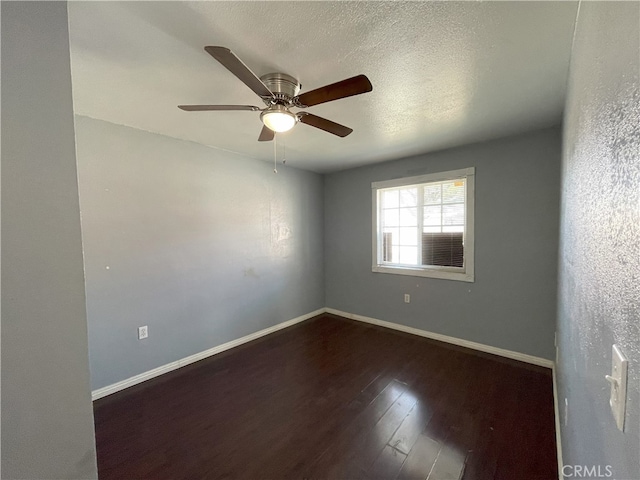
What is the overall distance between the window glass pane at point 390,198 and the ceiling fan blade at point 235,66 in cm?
267

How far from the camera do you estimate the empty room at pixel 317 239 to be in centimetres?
69

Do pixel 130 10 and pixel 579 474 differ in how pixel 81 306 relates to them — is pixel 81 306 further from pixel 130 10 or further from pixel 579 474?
pixel 579 474

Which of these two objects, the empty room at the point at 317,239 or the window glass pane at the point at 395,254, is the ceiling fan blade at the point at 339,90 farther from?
the window glass pane at the point at 395,254

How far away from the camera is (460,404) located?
208cm

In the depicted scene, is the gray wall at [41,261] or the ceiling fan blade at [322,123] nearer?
the gray wall at [41,261]

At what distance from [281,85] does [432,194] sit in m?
2.47

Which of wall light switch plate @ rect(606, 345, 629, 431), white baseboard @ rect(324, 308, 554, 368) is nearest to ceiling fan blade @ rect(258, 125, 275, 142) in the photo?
wall light switch plate @ rect(606, 345, 629, 431)

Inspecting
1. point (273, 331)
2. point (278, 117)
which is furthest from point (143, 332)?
point (278, 117)

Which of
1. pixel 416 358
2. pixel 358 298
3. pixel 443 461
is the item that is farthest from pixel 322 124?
pixel 358 298

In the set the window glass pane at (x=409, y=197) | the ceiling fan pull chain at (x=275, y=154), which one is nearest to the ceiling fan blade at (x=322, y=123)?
the ceiling fan pull chain at (x=275, y=154)

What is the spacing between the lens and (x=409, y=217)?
12.0 feet

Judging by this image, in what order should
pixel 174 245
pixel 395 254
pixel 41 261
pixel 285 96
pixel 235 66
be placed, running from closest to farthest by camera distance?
pixel 41 261 → pixel 235 66 → pixel 285 96 → pixel 174 245 → pixel 395 254

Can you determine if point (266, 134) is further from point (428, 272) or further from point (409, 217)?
point (428, 272)

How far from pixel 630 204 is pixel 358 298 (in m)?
3.75
